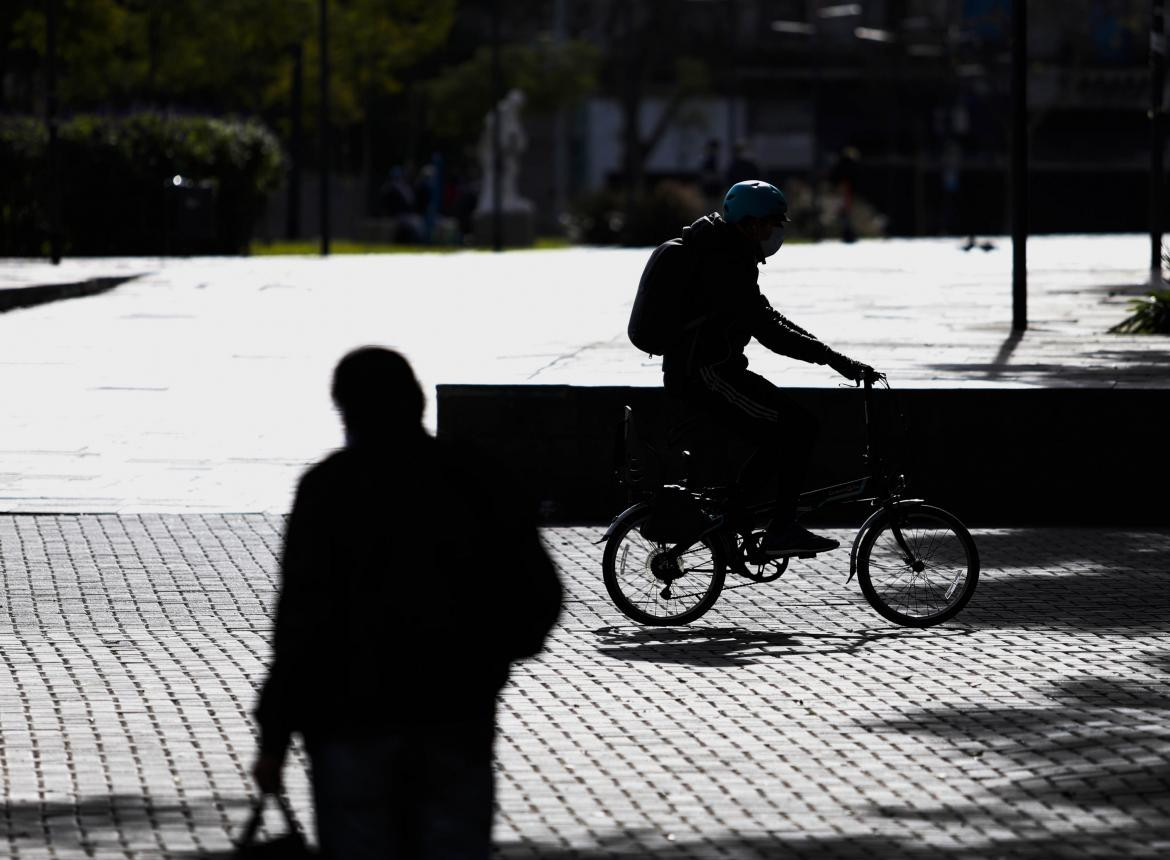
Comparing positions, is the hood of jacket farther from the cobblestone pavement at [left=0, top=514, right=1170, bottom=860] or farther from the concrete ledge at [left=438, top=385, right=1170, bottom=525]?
the concrete ledge at [left=438, top=385, right=1170, bottom=525]

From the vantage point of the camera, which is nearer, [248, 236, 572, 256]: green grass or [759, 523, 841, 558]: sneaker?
[759, 523, 841, 558]: sneaker

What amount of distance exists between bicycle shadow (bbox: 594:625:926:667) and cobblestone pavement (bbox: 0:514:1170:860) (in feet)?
0.07

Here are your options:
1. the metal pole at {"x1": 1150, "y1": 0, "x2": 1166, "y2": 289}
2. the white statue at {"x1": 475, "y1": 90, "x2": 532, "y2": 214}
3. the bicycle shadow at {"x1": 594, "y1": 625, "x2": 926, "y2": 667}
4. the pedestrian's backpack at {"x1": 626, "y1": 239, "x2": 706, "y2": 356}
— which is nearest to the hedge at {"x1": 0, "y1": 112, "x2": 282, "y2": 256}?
the white statue at {"x1": 475, "y1": 90, "x2": 532, "y2": 214}

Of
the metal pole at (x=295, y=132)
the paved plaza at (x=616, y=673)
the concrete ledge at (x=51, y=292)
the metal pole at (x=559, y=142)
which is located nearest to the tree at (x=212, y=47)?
the metal pole at (x=295, y=132)

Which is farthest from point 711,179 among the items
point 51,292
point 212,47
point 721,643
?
point 721,643

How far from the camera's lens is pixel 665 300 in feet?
30.5

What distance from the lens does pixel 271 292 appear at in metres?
27.1

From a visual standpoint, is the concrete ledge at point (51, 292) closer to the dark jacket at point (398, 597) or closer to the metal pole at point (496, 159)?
the metal pole at point (496, 159)

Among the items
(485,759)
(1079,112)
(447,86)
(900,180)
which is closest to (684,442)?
(485,759)

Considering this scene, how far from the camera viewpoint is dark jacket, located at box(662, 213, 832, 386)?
9258mm

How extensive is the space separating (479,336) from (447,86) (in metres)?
51.1

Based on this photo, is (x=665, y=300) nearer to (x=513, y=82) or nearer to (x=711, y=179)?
(x=711, y=179)

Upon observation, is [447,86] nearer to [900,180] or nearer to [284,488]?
[900,180]

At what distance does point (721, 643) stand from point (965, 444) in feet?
12.0
